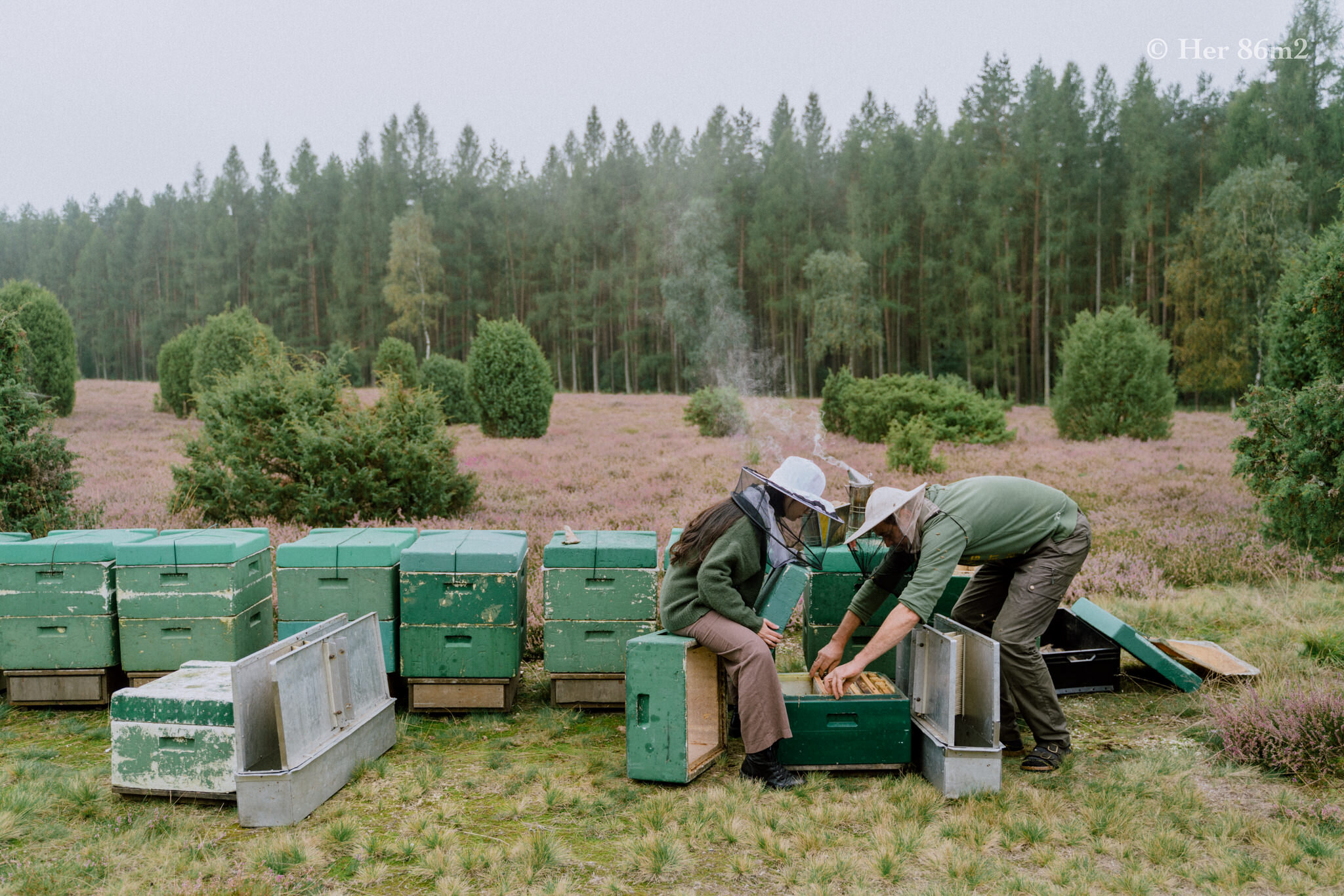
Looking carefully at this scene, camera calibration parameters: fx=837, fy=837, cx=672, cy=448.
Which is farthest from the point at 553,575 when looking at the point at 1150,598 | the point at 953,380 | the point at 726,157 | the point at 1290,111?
the point at 726,157

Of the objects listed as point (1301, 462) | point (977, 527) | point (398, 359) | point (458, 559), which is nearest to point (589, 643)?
point (458, 559)

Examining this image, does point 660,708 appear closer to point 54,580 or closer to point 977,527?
point 977,527

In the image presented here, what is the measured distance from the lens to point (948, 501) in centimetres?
482

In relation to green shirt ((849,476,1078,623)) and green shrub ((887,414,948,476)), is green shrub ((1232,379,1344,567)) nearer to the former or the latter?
green shirt ((849,476,1078,623))

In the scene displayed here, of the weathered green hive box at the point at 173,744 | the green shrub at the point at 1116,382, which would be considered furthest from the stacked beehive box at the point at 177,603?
Result: the green shrub at the point at 1116,382

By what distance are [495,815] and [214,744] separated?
58.9 inches

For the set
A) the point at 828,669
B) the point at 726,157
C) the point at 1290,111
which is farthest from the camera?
the point at 726,157

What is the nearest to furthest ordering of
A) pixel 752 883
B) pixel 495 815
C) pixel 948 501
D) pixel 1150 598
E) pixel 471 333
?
pixel 752 883, pixel 495 815, pixel 948 501, pixel 1150 598, pixel 471 333

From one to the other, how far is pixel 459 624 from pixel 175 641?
192 cm

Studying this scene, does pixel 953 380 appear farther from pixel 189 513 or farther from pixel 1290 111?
pixel 1290 111

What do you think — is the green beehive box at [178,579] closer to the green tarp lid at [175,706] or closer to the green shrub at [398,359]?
the green tarp lid at [175,706]

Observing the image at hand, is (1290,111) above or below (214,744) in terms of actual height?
above

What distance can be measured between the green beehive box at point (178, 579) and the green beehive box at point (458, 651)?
3.94 feet

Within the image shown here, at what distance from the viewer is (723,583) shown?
4594mm
